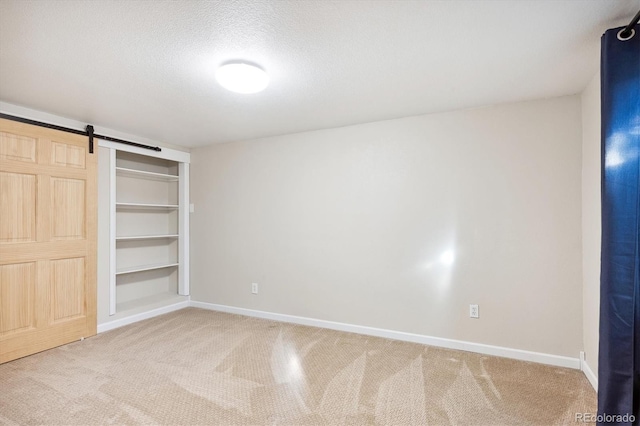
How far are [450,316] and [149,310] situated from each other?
140 inches

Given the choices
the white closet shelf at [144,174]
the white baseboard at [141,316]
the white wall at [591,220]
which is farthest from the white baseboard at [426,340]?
the white closet shelf at [144,174]

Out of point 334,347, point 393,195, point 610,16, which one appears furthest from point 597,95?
point 334,347

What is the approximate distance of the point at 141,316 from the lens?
13.1 feet

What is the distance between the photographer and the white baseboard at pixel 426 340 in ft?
8.98

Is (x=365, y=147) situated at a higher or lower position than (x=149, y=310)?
higher

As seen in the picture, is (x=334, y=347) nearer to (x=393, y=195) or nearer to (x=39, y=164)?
(x=393, y=195)

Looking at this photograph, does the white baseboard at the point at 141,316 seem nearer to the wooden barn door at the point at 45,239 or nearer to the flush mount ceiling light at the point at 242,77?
the wooden barn door at the point at 45,239

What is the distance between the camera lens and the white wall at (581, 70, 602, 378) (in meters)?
2.32

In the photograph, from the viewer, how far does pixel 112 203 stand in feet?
12.2

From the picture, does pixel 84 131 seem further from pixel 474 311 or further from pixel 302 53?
pixel 474 311

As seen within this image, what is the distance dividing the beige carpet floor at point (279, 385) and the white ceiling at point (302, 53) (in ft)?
7.44

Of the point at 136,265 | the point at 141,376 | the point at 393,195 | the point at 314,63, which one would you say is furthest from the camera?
the point at 136,265

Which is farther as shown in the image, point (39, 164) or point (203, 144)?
point (203, 144)

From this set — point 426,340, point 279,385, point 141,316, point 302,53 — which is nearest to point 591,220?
point 426,340
